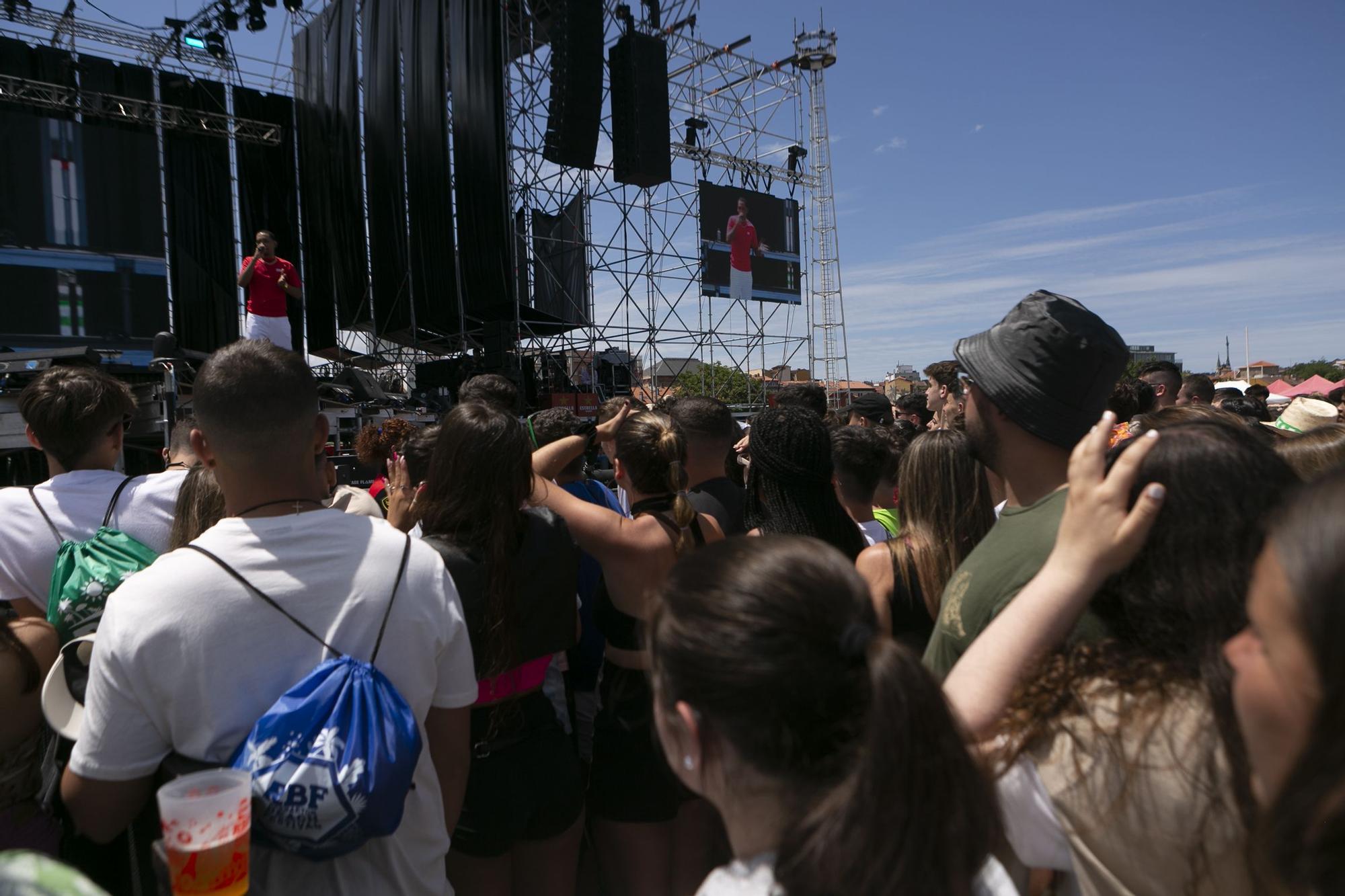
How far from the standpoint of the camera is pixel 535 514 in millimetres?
2080

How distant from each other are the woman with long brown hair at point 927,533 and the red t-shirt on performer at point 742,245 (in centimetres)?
1669

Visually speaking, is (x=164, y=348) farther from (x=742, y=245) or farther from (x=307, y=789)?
(x=742, y=245)

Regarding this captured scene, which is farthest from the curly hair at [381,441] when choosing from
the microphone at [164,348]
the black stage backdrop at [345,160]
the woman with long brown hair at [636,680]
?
the black stage backdrop at [345,160]

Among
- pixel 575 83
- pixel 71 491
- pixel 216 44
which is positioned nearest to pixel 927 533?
pixel 71 491

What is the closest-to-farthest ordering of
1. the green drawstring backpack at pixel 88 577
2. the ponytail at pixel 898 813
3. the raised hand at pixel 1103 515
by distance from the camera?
the ponytail at pixel 898 813 → the raised hand at pixel 1103 515 → the green drawstring backpack at pixel 88 577

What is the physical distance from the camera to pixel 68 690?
1.50 metres

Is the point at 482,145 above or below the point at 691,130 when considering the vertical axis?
below

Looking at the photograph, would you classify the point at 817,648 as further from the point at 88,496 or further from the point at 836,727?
the point at 88,496

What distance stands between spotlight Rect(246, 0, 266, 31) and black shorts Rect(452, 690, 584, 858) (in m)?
16.0

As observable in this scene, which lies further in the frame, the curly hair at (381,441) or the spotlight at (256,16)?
the spotlight at (256,16)

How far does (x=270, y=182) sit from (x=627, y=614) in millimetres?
16382

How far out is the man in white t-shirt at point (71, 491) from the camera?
6.86 ft

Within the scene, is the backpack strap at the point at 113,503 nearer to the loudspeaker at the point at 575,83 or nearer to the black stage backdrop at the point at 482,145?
the black stage backdrop at the point at 482,145

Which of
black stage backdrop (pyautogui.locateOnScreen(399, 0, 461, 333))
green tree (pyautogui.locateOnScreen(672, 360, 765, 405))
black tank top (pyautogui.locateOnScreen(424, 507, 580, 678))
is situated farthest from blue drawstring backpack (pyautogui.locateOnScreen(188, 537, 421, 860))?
black stage backdrop (pyautogui.locateOnScreen(399, 0, 461, 333))
